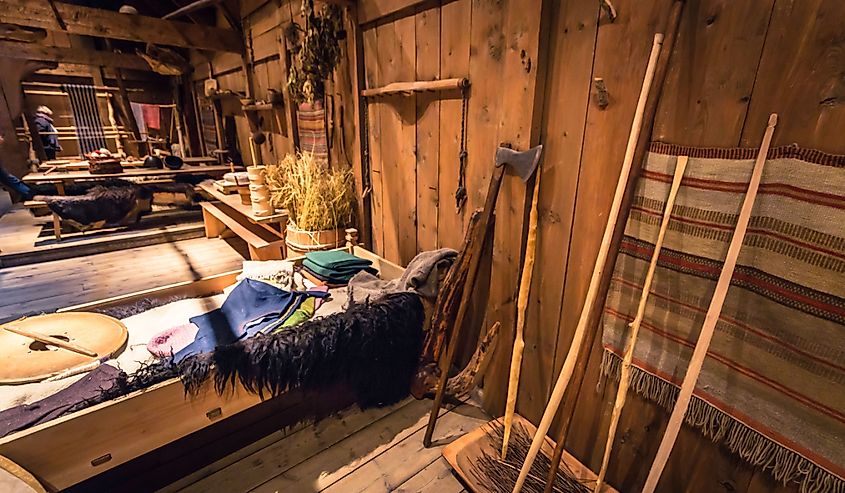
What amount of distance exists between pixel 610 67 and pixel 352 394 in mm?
1626

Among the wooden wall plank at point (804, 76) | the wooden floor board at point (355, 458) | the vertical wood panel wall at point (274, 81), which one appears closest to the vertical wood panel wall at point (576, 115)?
the wooden wall plank at point (804, 76)

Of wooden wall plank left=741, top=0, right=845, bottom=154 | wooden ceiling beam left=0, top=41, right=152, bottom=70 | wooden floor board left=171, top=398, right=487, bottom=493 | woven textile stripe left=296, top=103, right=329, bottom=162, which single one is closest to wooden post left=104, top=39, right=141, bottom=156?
wooden ceiling beam left=0, top=41, right=152, bottom=70

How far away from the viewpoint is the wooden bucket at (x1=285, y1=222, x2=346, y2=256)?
2.41 metres

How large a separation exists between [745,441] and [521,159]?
99 centimetres

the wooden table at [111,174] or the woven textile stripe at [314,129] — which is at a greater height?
the woven textile stripe at [314,129]

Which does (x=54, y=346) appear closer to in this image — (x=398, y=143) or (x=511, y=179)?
(x=398, y=143)

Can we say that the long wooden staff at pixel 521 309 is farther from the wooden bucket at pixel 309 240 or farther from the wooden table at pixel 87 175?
the wooden table at pixel 87 175

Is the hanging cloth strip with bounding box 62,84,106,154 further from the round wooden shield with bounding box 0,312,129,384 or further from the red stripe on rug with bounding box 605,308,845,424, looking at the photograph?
the red stripe on rug with bounding box 605,308,845,424

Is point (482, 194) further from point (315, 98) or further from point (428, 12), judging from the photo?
point (315, 98)

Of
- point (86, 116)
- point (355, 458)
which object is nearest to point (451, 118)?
point (355, 458)

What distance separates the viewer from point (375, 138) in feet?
7.45

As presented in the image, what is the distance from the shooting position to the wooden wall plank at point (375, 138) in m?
2.11

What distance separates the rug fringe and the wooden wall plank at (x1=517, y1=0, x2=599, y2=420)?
0.37 meters

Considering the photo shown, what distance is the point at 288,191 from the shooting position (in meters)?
2.61
